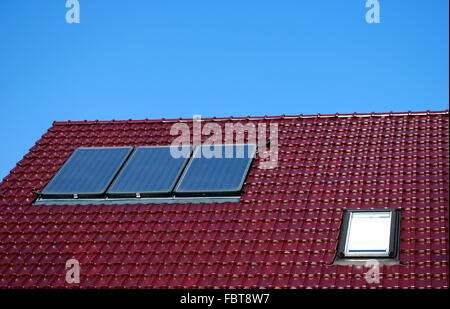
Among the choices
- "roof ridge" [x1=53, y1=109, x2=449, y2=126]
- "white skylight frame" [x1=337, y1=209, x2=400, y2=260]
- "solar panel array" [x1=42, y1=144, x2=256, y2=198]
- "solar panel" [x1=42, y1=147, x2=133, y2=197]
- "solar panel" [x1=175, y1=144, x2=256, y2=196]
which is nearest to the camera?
"white skylight frame" [x1=337, y1=209, x2=400, y2=260]

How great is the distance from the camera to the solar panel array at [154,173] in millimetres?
13930

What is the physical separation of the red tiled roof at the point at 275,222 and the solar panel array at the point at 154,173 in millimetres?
284

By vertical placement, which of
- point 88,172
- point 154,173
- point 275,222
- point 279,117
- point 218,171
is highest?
point 279,117

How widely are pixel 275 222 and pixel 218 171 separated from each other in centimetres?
172

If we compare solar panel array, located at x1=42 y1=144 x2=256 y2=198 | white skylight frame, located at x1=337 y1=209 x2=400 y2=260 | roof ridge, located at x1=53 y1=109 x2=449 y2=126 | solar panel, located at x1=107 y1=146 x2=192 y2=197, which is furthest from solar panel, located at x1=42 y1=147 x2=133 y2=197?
white skylight frame, located at x1=337 y1=209 x2=400 y2=260

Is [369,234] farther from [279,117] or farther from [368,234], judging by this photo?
[279,117]

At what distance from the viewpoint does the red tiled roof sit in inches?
464

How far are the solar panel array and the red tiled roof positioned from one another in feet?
0.93

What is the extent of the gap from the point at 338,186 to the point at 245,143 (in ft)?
7.67

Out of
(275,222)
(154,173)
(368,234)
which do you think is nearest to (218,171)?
(154,173)

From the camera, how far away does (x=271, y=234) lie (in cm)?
1262

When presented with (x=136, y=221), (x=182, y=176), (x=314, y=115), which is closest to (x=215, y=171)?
(x=182, y=176)

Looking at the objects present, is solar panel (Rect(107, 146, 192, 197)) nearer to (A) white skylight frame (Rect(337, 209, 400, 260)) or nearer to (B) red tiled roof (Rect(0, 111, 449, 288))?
(B) red tiled roof (Rect(0, 111, 449, 288))

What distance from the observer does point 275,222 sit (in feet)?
42.4
